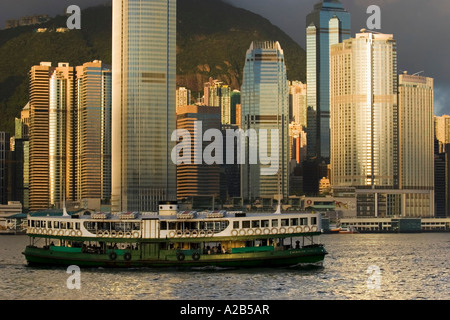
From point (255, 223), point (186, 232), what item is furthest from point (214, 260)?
point (255, 223)

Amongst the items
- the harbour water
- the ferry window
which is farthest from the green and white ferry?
the harbour water

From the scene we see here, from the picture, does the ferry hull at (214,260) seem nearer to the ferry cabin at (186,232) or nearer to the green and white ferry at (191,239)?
the green and white ferry at (191,239)

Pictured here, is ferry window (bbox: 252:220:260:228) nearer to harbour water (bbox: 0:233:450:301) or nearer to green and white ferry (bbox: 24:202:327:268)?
green and white ferry (bbox: 24:202:327:268)

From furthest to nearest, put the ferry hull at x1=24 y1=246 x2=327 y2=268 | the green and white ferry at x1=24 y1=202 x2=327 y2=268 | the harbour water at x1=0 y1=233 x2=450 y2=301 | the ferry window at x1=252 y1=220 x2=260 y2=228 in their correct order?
1. the ferry window at x1=252 y1=220 x2=260 y2=228
2. the green and white ferry at x1=24 y1=202 x2=327 y2=268
3. the ferry hull at x1=24 y1=246 x2=327 y2=268
4. the harbour water at x1=0 y1=233 x2=450 y2=301

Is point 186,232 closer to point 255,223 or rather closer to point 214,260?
point 214,260

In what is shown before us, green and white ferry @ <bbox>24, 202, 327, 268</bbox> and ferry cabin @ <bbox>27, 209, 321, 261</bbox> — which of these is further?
ferry cabin @ <bbox>27, 209, 321, 261</bbox>
